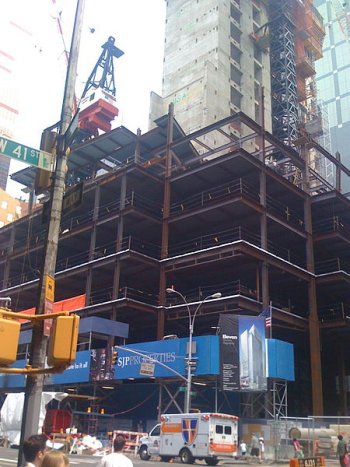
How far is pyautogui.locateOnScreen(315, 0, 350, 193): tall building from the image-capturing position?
5458 inches

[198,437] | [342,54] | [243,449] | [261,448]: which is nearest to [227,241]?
[243,449]

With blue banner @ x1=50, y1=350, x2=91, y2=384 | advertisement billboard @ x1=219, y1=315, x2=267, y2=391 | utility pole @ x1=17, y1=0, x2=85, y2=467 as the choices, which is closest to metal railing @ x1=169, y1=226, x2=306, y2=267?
advertisement billboard @ x1=219, y1=315, x2=267, y2=391

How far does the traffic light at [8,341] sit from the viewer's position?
596 cm

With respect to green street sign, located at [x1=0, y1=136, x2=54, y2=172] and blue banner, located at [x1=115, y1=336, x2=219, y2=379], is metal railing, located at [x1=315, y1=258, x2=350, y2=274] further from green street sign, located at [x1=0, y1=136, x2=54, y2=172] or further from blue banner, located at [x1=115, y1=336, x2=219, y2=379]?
green street sign, located at [x1=0, y1=136, x2=54, y2=172]

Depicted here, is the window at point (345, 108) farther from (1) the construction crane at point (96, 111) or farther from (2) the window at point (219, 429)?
(2) the window at point (219, 429)

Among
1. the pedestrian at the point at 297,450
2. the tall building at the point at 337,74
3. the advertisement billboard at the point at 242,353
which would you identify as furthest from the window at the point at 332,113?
the pedestrian at the point at 297,450

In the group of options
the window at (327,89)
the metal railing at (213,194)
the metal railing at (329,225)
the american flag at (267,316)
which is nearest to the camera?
the american flag at (267,316)

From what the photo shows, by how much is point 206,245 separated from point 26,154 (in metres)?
44.8

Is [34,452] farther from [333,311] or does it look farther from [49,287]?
[333,311]

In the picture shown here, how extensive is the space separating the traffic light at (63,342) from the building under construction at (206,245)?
34723 millimetres

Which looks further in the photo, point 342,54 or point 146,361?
point 342,54

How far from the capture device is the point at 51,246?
891 cm

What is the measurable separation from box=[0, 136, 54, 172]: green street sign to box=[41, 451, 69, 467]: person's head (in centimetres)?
472

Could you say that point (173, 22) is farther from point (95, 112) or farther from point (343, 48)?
point (343, 48)
